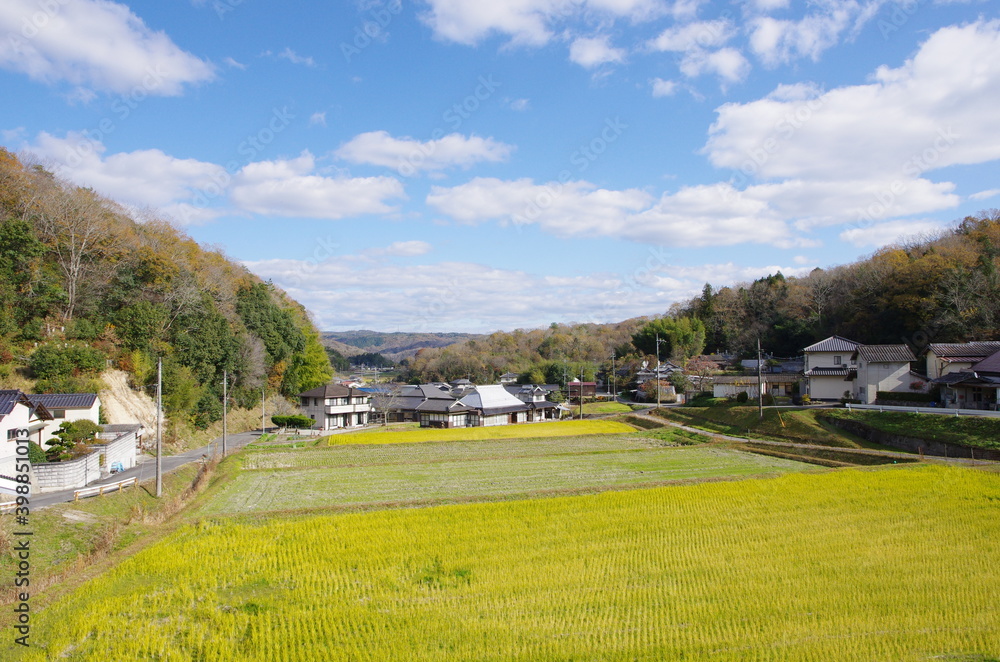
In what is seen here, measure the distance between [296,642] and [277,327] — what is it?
45091 mm

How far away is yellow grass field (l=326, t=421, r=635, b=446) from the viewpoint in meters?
33.1

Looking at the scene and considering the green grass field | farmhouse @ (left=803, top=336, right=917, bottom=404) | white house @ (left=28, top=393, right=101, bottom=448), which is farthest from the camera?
farmhouse @ (left=803, top=336, right=917, bottom=404)

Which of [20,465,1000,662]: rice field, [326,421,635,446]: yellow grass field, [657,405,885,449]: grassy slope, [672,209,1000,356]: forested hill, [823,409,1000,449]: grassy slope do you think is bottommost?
[326,421,635,446]: yellow grass field

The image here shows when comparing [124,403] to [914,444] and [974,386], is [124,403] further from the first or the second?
[974,386]

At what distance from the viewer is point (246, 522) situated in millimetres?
15453

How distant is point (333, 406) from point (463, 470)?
80.8ft

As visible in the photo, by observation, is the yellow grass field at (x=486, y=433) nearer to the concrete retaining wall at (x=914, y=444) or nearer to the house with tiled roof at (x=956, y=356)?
the concrete retaining wall at (x=914, y=444)

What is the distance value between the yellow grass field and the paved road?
705cm

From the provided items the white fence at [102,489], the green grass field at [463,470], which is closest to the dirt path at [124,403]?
the green grass field at [463,470]

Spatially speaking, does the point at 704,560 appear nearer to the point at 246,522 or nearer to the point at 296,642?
the point at 296,642

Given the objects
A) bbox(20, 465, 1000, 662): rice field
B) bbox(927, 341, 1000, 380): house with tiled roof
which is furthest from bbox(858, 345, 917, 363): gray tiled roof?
bbox(20, 465, 1000, 662): rice field

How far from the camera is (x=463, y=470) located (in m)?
23.9

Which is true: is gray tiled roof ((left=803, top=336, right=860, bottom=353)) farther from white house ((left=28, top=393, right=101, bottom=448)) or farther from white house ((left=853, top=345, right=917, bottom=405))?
white house ((left=28, top=393, right=101, bottom=448))

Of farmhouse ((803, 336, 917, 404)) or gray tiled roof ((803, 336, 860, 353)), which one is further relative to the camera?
gray tiled roof ((803, 336, 860, 353))
